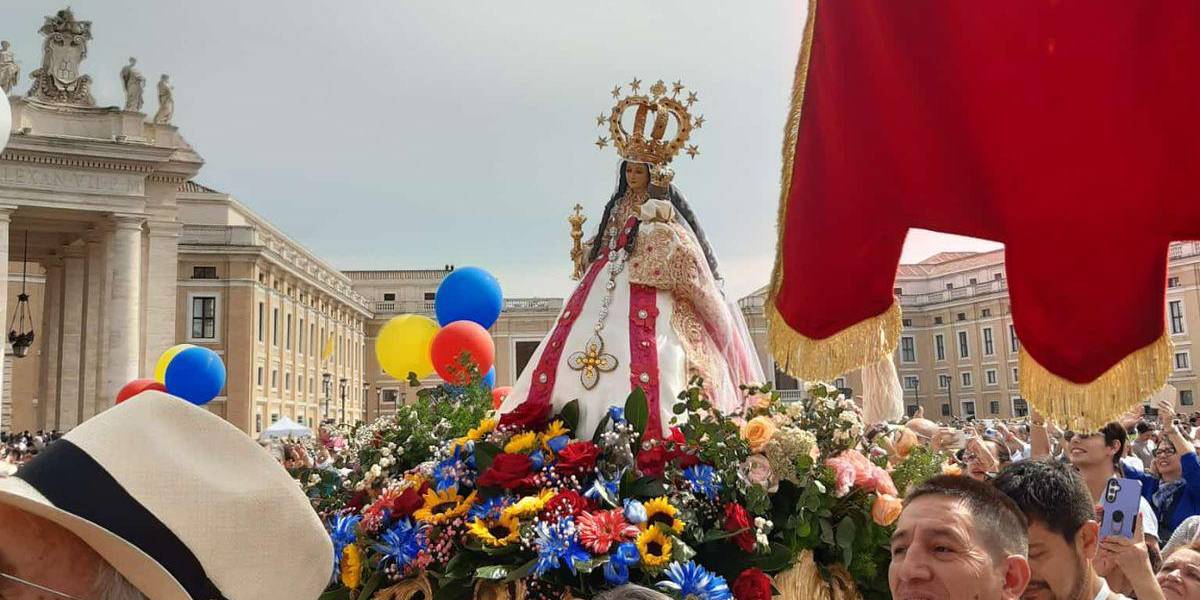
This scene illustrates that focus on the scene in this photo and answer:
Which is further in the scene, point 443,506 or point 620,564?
point 443,506

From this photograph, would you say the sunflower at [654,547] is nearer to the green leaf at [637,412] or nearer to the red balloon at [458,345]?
the green leaf at [637,412]

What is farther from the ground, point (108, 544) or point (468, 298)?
point (468, 298)

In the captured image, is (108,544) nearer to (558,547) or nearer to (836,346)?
(836,346)

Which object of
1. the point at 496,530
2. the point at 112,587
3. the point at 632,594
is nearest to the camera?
the point at 112,587

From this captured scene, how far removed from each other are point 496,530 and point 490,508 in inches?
4.5

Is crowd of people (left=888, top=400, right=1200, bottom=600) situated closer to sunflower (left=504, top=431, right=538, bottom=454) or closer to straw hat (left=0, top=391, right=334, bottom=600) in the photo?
straw hat (left=0, top=391, right=334, bottom=600)

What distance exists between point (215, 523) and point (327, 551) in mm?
200

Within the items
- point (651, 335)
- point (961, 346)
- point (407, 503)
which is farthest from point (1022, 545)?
point (961, 346)

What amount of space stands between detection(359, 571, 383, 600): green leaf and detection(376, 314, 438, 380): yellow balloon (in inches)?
281

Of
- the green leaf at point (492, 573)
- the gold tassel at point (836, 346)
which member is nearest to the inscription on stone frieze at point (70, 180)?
the green leaf at point (492, 573)

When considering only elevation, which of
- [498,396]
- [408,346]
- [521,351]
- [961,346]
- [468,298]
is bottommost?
[498,396]

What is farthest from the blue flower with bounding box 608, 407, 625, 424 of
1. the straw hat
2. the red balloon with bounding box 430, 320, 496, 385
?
the red balloon with bounding box 430, 320, 496, 385

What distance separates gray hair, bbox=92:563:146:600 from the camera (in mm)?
1447

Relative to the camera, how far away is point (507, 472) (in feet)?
13.5
